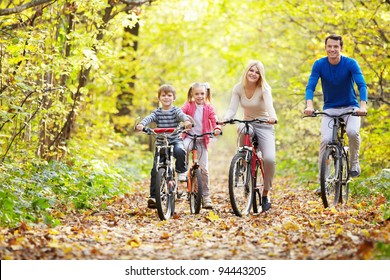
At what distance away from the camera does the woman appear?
364 inches

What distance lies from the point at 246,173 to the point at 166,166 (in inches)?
45.9

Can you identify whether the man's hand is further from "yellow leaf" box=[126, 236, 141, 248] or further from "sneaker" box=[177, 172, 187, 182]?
"yellow leaf" box=[126, 236, 141, 248]

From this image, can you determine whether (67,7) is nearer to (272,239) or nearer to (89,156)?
(89,156)

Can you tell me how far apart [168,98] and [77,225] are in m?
2.34

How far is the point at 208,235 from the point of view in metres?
7.44

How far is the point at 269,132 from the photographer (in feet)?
30.7

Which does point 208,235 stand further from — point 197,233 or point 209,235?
point 197,233

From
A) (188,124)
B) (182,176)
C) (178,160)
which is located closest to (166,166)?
(178,160)

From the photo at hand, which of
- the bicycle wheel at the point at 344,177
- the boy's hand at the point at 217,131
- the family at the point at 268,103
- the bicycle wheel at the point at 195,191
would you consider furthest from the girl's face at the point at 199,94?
the bicycle wheel at the point at 344,177

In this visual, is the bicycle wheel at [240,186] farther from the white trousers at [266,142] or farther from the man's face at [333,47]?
the man's face at [333,47]

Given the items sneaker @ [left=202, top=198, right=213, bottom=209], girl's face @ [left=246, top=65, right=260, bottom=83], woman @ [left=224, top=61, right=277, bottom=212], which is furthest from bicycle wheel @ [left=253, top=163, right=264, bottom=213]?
girl's face @ [left=246, top=65, right=260, bottom=83]

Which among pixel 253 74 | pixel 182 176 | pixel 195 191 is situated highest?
pixel 253 74

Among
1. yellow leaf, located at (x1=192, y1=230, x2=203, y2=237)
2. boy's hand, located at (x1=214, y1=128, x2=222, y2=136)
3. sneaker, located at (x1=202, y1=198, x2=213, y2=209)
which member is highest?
boy's hand, located at (x1=214, y1=128, x2=222, y2=136)
